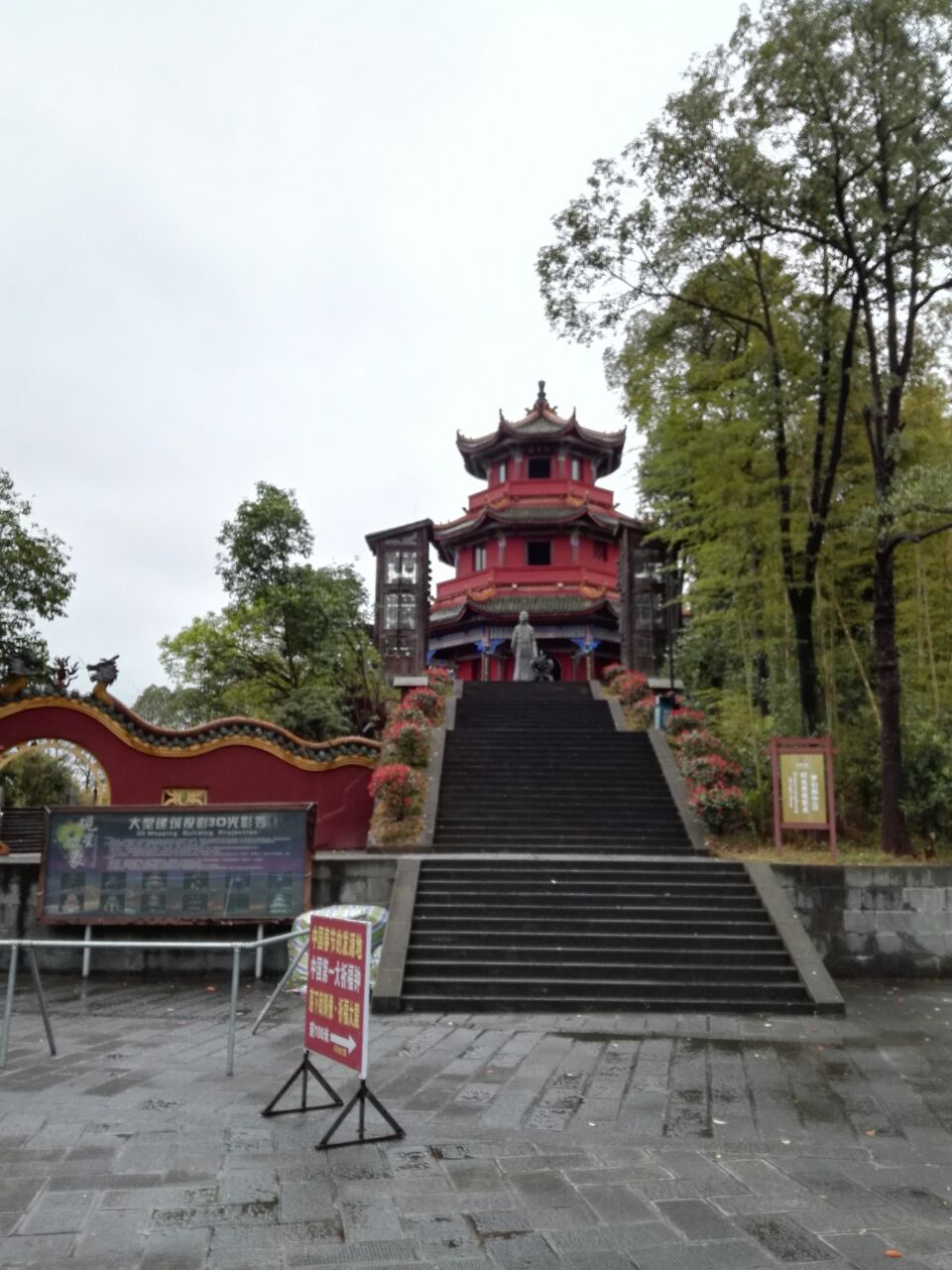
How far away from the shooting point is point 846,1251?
3357 mm

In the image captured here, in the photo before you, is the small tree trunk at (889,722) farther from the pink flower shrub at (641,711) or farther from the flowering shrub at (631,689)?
the flowering shrub at (631,689)

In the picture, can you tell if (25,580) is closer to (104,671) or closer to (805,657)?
(104,671)

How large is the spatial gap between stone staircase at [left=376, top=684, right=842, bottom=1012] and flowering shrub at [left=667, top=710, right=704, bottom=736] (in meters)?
1.38

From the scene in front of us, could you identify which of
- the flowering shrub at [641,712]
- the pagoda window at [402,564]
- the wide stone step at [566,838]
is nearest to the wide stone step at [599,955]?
the wide stone step at [566,838]

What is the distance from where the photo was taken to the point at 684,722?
48.5ft

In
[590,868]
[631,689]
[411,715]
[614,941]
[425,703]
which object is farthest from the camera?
[631,689]

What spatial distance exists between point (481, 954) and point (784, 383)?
24.8 ft

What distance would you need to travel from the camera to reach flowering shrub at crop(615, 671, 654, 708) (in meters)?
17.8

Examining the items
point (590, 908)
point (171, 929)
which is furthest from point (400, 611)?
point (590, 908)

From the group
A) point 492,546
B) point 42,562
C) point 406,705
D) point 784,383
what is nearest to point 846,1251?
point 784,383

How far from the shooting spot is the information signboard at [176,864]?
361 inches

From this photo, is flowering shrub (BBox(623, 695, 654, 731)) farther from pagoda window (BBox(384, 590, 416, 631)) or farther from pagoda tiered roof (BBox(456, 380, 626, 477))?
pagoda tiered roof (BBox(456, 380, 626, 477))

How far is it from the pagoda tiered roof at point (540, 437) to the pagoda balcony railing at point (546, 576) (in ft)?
14.1

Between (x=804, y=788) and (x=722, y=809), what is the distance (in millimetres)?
1444
